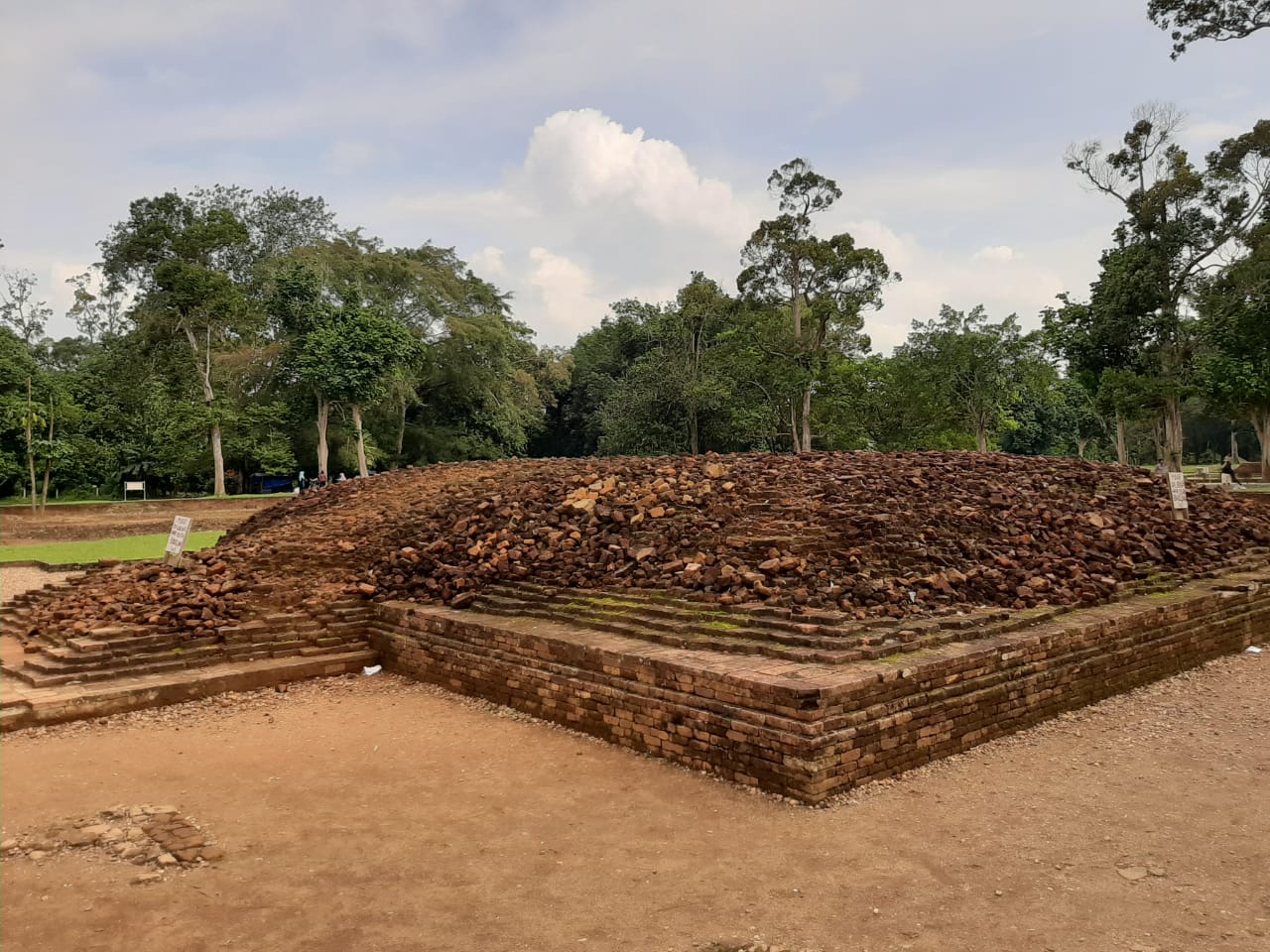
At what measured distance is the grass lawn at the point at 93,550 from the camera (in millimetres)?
13633

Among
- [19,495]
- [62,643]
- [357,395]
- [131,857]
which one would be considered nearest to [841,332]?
[357,395]

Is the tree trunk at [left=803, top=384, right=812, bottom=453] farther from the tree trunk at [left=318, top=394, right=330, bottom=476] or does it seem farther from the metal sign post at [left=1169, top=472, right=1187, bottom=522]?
the tree trunk at [left=318, top=394, right=330, bottom=476]

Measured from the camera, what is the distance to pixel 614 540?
694 centimetres

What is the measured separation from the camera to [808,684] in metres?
3.95

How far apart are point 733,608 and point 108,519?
18322 mm

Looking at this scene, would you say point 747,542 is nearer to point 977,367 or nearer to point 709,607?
point 709,607

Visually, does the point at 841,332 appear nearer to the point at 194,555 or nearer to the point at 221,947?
the point at 194,555

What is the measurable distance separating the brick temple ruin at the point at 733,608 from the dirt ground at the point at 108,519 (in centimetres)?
1136

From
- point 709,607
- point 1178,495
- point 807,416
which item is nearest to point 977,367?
point 807,416

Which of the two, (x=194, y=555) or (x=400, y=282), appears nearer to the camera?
(x=194, y=555)

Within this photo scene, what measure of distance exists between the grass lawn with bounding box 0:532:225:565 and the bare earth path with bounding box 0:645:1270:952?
946cm

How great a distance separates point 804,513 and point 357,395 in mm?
20904

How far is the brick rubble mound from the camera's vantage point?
5895 millimetres

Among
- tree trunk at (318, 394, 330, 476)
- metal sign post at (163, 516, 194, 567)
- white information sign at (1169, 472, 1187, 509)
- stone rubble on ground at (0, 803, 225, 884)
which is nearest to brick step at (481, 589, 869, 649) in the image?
stone rubble on ground at (0, 803, 225, 884)
